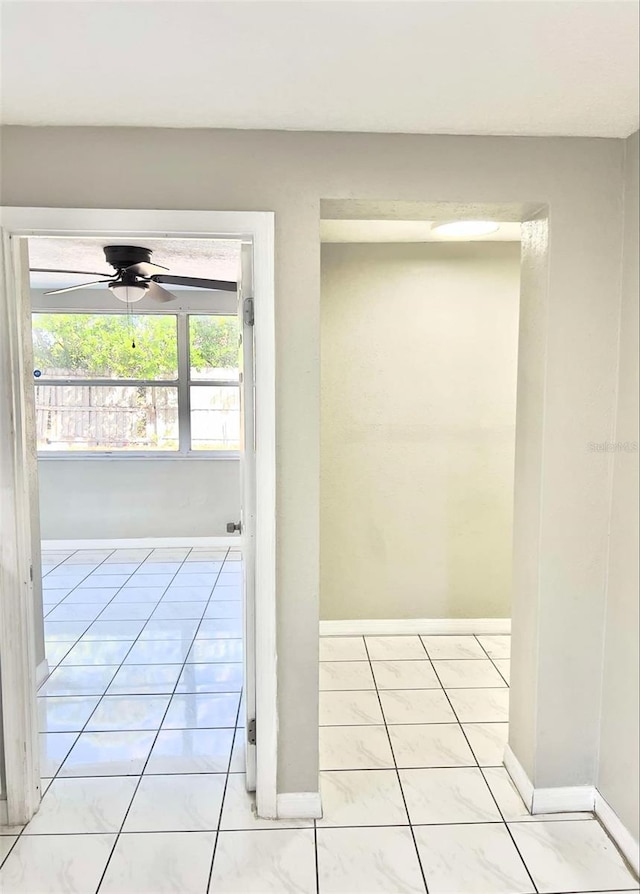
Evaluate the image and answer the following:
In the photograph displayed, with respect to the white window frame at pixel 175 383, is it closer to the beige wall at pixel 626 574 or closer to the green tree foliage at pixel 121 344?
the green tree foliage at pixel 121 344

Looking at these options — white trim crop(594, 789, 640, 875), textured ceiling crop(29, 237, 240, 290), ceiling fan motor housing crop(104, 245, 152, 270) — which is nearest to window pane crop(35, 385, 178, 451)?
textured ceiling crop(29, 237, 240, 290)

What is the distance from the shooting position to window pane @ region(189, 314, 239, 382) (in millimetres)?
5469

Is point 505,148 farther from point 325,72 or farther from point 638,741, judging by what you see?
point 638,741

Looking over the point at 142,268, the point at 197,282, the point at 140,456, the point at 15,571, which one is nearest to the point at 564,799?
the point at 15,571

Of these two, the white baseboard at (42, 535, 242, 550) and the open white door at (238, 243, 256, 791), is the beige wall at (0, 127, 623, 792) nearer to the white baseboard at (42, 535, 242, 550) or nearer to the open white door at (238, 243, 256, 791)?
the open white door at (238, 243, 256, 791)

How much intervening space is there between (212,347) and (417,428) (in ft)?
9.22

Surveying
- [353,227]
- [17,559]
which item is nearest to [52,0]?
[17,559]

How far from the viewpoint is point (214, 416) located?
18.3 ft

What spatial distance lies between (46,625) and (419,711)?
238 centimetres

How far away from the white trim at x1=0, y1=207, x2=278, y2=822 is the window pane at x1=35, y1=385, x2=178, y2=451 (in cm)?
362

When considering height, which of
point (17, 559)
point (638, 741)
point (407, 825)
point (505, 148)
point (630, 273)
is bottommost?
point (407, 825)

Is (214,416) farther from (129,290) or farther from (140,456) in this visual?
(129,290)

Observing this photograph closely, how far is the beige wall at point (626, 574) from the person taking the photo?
71.9 inches

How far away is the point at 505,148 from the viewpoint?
1.86m
